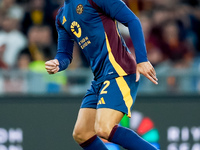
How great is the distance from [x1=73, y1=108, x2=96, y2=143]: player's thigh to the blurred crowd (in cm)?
249

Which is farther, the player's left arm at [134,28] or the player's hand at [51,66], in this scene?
the player's hand at [51,66]

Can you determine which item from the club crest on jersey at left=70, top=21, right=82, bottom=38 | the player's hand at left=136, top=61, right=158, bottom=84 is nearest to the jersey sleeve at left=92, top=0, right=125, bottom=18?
the club crest on jersey at left=70, top=21, right=82, bottom=38

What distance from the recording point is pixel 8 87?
748cm

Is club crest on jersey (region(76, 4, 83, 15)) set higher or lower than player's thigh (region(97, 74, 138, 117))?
higher

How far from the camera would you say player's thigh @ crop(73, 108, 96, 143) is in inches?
218

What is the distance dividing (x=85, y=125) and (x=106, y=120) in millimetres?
397

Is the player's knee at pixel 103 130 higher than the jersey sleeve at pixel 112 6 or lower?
lower

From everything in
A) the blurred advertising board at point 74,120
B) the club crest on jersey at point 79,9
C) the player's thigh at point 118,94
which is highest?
the club crest on jersey at point 79,9

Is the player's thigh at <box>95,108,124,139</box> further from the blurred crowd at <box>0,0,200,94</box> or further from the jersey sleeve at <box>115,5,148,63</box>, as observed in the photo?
the blurred crowd at <box>0,0,200,94</box>

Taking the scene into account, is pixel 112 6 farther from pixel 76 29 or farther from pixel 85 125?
pixel 85 125

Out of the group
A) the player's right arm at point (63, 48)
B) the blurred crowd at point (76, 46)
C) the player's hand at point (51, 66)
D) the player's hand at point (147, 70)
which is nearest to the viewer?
the player's hand at point (147, 70)

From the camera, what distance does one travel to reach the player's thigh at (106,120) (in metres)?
5.20

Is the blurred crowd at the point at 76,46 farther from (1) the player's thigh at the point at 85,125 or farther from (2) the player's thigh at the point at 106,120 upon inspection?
(2) the player's thigh at the point at 106,120

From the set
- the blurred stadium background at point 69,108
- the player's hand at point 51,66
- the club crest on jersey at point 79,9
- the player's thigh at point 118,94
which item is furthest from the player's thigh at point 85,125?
the blurred stadium background at point 69,108
